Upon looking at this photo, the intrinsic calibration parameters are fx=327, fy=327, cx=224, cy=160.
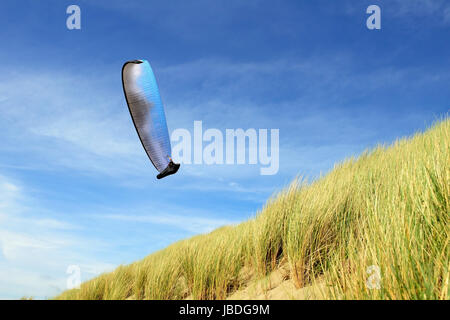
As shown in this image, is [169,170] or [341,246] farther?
[169,170]

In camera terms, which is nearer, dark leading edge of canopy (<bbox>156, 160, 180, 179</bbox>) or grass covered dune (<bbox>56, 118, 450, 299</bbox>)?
grass covered dune (<bbox>56, 118, 450, 299</bbox>)

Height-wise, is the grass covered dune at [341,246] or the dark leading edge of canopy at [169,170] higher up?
the dark leading edge of canopy at [169,170]

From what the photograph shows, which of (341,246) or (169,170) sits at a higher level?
(169,170)

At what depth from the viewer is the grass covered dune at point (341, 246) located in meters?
2.06

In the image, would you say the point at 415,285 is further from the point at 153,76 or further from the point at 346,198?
the point at 153,76

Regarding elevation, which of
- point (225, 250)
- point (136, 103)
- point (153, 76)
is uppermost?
point (153, 76)

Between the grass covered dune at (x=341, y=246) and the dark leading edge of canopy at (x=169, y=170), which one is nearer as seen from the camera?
the grass covered dune at (x=341, y=246)

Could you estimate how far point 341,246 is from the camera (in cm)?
321

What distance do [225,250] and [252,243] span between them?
36 cm

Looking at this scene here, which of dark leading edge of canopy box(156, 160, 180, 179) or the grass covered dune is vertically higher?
dark leading edge of canopy box(156, 160, 180, 179)

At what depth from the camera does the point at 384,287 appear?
189 cm

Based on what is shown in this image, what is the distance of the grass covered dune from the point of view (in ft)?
6.75
